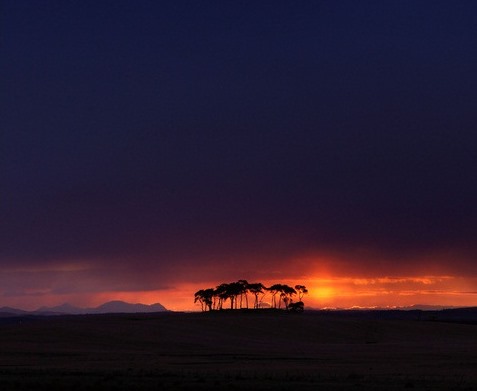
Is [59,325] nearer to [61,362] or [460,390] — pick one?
[61,362]

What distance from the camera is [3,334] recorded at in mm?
97688

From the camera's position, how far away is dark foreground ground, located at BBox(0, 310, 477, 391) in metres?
40.4

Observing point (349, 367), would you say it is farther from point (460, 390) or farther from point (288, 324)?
point (288, 324)

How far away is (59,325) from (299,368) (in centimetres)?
6394

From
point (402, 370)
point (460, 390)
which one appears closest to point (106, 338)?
point (402, 370)

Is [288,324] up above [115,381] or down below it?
above

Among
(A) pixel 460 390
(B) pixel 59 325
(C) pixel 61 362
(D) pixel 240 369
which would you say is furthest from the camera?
(B) pixel 59 325

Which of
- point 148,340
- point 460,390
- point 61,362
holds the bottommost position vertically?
point 460,390

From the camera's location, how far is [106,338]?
95.6 meters

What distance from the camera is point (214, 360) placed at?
6353 centimetres

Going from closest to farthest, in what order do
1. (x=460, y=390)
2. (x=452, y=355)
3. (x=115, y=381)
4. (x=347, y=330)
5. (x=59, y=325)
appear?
(x=460, y=390) → (x=115, y=381) → (x=452, y=355) → (x=59, y=325) → (x=347, y=330)

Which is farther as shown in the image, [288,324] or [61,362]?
[288,324]

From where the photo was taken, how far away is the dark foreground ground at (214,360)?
40406 mm

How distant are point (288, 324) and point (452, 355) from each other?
60218mm
